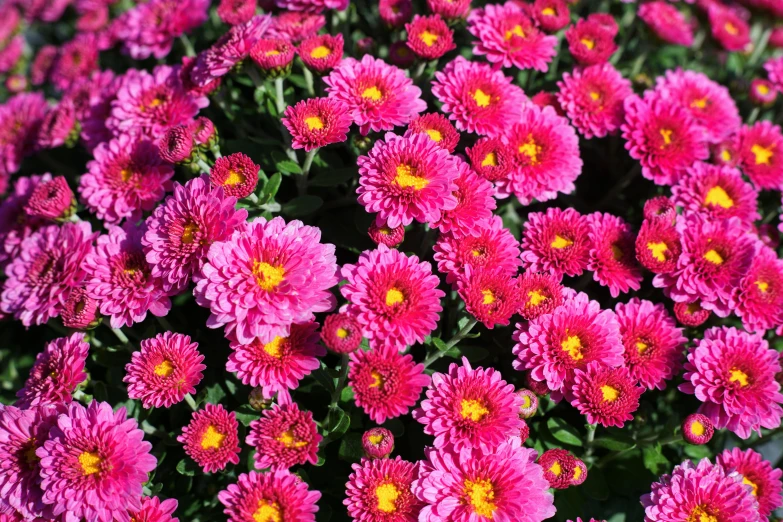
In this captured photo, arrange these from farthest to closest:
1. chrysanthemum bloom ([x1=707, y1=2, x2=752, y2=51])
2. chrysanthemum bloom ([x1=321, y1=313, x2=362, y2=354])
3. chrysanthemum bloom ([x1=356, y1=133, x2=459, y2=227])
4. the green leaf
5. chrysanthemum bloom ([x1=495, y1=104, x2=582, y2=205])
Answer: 1. chrysanthemum bloom ([x1=707, y1=2, x2=752, y2=51])
2. chrysanthemum bloom ([x1=495, y1=104, x2=582, y2=205])
3. the green leaf
4. chrysanthemum bloom ([x1=356, y1=133, x2=459, y2=227])
5. chrysanthemum bloom ([x1=321, y1=313, x2=362, y2=354])

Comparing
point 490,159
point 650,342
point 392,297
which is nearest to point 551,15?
point 490,159

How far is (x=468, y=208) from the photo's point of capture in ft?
6.19

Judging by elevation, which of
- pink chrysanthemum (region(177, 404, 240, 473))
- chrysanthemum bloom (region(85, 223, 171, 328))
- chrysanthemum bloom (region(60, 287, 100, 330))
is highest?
chrysanthemum bloom (region(85, 223, 171, 328))

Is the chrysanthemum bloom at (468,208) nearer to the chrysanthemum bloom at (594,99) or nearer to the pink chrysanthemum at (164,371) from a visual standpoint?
the chrysanthemum bloom at (594,99)

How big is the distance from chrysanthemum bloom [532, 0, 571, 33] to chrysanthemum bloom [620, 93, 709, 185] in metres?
0.47

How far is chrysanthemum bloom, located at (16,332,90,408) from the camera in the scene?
184 cm

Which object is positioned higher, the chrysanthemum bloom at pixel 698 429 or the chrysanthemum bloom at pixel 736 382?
the chrysanthemum bloom at pixel 736 382

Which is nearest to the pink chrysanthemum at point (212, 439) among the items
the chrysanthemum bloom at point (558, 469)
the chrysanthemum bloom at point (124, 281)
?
the chrysanthemum bloom at point (124, 281)

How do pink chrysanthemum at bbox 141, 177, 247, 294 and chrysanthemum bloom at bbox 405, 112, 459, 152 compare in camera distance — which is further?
chrysanthemum bloom at bbox 405, 112, 459, 152

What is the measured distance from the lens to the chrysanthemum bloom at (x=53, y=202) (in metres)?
2.21

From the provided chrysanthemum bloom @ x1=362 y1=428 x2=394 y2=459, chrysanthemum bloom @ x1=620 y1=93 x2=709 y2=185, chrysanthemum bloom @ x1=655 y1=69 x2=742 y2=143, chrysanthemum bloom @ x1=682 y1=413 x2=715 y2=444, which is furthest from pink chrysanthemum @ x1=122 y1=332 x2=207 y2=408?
chrysanthemum bloom @ x1=655 y1=69 x2=742 y2=143

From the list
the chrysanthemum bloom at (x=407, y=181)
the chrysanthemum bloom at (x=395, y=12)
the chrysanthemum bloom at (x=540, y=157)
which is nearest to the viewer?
the chrysanthemum bloom at (x=407, y=181)

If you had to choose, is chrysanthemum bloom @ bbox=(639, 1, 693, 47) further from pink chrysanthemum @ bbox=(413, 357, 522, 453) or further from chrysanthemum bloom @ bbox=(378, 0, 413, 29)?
pink chrysanthemum @ bbox=(413, 357, 522, 453)

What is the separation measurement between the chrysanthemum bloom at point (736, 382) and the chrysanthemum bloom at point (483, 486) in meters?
0.69
